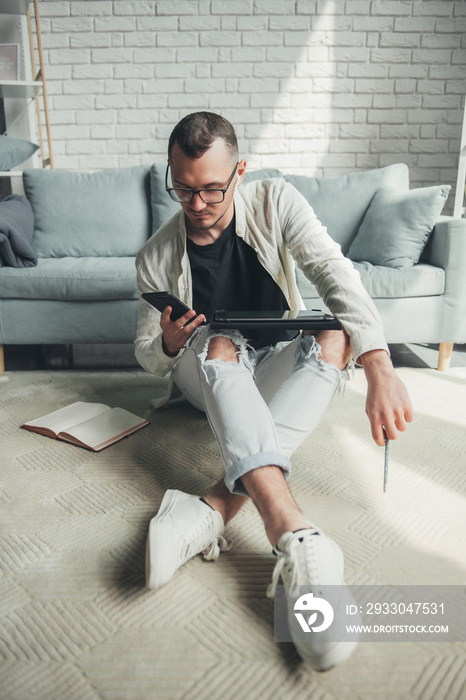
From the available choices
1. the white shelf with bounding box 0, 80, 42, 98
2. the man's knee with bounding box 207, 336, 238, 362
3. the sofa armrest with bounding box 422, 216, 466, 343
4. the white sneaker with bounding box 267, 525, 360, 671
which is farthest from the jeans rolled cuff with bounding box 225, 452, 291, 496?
the white shelf with bounding box 0, 80, 42, 98

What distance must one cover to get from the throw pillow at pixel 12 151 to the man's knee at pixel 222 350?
188 centimetres

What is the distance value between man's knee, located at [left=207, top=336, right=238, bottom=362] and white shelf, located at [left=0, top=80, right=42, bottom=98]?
7.48 ft

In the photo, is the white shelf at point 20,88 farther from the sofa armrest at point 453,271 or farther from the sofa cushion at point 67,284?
the sofa armrest at point 453,271

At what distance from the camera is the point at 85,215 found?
7.77ft

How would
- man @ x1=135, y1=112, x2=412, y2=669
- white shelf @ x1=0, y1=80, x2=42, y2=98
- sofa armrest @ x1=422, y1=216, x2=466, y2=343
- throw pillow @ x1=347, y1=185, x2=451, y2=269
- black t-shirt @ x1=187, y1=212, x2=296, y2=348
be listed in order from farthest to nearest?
white shelf @ x1=0, y1=80, x2=42, y2=98
throw pillow @ x1=347, y1=185, x2=451, y2=269
sofa armrest @ x1=422, y1=216, x2=466, y2=343
black t-shirt @ x1=187, y1=212, x2=296, y2=348
man @ x1=135, y1=112, x2=412, y2=669

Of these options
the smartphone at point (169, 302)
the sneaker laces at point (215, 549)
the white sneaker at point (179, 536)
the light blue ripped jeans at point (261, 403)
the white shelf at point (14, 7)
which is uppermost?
the white shelf at point (14, 7)

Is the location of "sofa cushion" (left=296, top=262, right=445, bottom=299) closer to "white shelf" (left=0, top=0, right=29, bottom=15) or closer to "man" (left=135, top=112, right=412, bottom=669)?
"man" (left=135, top=112, right=412, bottom=669)

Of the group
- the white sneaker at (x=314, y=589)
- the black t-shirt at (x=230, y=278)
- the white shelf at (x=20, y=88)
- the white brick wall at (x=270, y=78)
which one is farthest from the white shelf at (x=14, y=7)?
the white sneaker at (x=314, y=589)

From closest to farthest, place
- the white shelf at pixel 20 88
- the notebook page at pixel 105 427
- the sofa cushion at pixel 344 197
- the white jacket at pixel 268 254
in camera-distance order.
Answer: the white jacket at pixel 268 254, the notebook page at pixel 105 427, the sofa cushion at pixel 344 197, the white shelf at pixel 20 88

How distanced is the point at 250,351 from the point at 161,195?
1.34m

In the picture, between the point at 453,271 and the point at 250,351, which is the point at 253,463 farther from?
the point at 453,271

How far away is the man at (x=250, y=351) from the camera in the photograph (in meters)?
0.80

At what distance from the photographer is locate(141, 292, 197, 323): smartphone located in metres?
1.04

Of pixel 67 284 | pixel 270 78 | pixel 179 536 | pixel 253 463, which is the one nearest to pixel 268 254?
pixel 253 463
